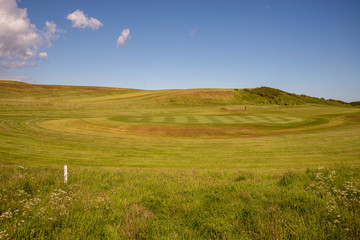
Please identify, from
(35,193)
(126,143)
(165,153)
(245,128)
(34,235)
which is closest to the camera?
(34,235)

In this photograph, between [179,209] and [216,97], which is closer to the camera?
[179,209]

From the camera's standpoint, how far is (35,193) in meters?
5.85

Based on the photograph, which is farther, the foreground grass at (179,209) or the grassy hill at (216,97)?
the grassy hill at (216,97)

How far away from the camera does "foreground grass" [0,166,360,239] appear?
416cm

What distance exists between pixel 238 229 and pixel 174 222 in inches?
53.3

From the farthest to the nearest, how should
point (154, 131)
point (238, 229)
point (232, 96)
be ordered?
point (232, 96) → point (154, 131) → point (238, 229)

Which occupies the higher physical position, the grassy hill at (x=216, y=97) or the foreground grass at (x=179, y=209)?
the grassy hill at (x=216, y=97)

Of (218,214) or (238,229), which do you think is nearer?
(238,229)

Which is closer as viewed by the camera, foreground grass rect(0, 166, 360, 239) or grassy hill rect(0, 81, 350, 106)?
foreground grass rect(0, 166, 360, 239)

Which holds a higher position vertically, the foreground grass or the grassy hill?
the grassy hill

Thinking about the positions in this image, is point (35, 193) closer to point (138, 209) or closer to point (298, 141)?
point (138, 209)

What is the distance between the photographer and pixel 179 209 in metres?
5.27

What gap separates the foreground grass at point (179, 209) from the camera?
416 centimetres

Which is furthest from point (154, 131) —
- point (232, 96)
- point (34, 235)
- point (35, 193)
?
point (232, 96)
